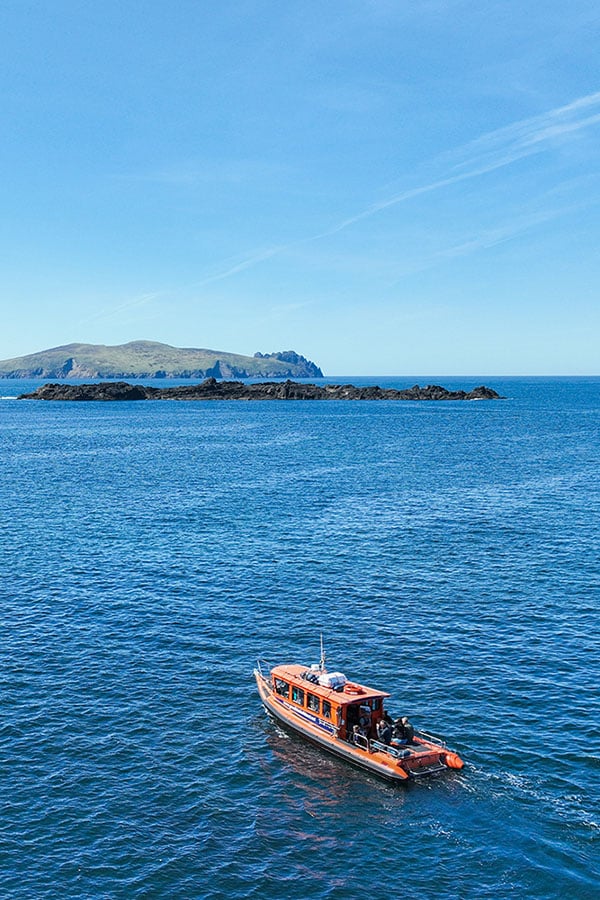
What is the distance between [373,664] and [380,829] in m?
17.2

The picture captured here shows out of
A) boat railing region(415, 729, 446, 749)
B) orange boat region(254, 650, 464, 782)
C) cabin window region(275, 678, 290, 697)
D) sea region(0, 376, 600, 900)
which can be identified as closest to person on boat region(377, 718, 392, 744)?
→ orange boat region(254, 650, 464, 782)

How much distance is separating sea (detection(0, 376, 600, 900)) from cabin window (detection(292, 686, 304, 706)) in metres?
2.06

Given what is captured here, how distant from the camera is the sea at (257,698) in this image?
33375 mm

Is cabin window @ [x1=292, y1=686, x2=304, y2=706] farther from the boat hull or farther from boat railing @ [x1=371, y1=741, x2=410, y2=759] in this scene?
boat railing @ [x1=371, y1=741, x2=410, y2=759]

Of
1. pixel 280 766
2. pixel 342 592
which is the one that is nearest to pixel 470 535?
pixel 342 592

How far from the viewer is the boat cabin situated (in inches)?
1678

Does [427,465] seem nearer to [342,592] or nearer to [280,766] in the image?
[342,592]

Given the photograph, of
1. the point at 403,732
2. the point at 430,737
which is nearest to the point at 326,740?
the point at 403,732

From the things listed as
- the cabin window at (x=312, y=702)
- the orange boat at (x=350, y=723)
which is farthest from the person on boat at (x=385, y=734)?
the cabin window at (x=312, y=702)

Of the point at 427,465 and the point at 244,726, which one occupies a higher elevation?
the point at 427,465

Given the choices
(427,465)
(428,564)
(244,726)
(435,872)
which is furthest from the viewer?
(427,465)

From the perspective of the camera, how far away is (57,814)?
1435 inches

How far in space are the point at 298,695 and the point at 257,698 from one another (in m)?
4.07

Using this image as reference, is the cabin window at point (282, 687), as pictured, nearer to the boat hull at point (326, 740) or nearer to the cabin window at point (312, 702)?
the boat hull at point (326, 740)
